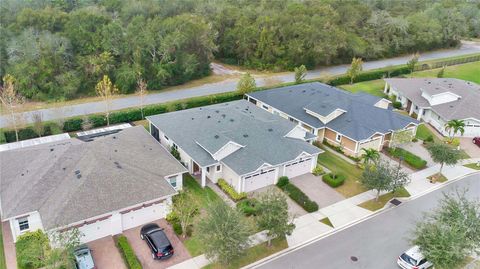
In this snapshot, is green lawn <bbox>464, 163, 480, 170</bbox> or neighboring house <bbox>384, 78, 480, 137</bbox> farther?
neighboring house <bbox>384, 78, 480, 137</bbox>

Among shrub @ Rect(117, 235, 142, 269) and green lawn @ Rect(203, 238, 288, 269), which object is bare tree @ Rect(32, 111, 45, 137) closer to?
shrub @ Rect(117, 235, 142, 269)

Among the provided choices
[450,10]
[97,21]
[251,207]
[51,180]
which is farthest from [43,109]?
[450,10]

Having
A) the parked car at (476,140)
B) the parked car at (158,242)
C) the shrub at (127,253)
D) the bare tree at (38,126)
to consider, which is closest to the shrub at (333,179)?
the parked car at (158,242)

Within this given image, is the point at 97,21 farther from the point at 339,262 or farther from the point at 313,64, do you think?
the point at 339,262

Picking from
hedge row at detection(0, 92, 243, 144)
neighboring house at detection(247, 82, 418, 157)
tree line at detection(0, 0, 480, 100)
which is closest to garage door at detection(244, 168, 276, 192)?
neighboring house at detection(247, 82, 418, 157)

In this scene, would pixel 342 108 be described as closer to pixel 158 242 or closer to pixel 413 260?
pixel 413 260

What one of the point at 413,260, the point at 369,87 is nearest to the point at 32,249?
the point at 413,260

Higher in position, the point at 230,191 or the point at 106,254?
the point at 230,191
